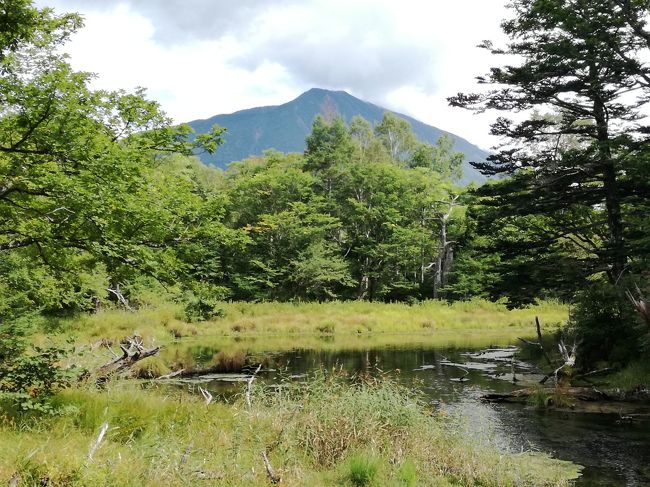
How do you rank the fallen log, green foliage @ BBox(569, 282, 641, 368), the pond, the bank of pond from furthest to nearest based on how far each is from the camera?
green foliage @ BBox(569, 282, 641, 368) < the fallen log < the pond < the bank of pond

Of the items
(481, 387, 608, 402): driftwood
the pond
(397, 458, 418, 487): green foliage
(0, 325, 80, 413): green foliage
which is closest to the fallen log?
(481, 387, 608, 402): driftwood

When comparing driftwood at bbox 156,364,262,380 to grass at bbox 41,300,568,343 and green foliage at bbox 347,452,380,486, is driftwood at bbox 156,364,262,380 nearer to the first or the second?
grass at bbox 41,300,568,343

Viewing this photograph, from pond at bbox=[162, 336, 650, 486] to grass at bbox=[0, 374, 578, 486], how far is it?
1.14 meters

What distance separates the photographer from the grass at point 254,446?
5840 mm

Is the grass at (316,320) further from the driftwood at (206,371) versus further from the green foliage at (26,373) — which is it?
the green foliage at (26,373)

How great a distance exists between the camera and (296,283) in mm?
50906

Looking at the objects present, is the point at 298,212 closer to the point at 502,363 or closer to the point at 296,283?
the point at 296,283

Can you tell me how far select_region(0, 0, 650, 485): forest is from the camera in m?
8.43

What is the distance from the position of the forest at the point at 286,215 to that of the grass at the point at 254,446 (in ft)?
3.28

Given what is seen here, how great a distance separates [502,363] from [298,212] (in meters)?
30.7

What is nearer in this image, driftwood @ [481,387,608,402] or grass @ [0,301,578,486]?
grass @ [0,301,578,486]

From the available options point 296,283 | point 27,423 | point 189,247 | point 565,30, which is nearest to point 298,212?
point 296,283

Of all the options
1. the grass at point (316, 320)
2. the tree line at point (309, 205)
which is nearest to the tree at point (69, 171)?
the tree line at point (309, 205)

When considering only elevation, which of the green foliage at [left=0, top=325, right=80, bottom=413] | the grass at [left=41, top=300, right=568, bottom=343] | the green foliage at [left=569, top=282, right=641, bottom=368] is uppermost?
the green foliage at [left=0, top=325, right=80, bottom=413]
